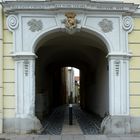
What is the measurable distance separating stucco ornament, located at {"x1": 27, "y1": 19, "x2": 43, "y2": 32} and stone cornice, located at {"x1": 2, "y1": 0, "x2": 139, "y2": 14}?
413 mm

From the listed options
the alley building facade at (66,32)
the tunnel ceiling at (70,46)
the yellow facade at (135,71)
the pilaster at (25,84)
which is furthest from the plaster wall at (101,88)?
the pilaster at (25,84)

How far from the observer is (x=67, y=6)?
48.3 feet

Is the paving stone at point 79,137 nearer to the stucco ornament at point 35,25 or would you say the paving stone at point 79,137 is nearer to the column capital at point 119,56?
the column capital at point 119,56

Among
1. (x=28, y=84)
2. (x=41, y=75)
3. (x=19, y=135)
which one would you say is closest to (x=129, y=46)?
(x=28, y=84)

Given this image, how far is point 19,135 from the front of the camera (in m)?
14.4

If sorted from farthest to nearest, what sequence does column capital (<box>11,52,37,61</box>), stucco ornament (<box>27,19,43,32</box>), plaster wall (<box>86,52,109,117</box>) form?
plaster wall (<box>86,52,109,117</box>)
stucco ornament (<box>27,19,43,32</box>)
column capital (<box>11,52,37,61</box>)

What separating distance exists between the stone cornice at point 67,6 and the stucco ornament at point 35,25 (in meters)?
0.41

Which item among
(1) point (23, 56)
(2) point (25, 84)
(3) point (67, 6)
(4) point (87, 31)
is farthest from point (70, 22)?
(2) point (25, 84)

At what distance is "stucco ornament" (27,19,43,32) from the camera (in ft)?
49.2

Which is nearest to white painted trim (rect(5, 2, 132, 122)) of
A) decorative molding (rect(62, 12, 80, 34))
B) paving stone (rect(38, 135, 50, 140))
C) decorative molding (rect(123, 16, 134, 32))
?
decorative molding (rect(123, 16, 134, 32))

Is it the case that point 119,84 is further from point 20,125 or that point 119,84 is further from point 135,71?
point 20,125

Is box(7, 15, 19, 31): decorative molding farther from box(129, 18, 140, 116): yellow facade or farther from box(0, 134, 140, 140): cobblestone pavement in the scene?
box(129, 18, 140, 116): yellow facade

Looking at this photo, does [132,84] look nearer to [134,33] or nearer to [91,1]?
[134,33]

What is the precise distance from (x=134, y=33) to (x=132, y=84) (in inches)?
70.3
